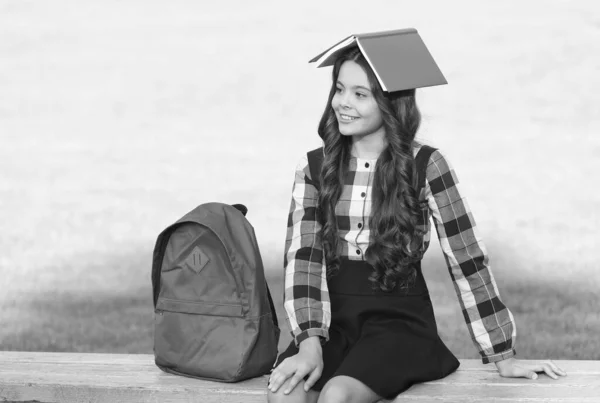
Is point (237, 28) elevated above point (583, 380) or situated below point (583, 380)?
above

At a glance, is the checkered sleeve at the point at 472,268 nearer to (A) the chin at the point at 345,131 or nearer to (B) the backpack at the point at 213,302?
(A) the chin at the point at 345,131

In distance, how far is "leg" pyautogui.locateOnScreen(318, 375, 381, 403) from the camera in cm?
231

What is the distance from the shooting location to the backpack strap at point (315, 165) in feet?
8.64

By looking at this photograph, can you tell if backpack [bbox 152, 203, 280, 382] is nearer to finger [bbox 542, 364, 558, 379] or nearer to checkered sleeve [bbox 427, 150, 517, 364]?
checkered sleeve [bbox 427, 150, 517, 364]

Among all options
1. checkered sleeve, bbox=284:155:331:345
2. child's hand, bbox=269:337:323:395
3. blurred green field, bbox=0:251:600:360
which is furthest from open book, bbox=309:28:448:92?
blurred green field, bbox=0:251:600:360

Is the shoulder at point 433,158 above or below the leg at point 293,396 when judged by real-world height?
above

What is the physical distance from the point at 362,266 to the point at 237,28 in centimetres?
341

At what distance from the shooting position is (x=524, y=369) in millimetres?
2561

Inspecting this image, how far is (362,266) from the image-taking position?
2559mm

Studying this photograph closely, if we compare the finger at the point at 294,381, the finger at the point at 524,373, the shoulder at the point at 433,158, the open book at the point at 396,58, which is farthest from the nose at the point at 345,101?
the finger at the point at 524,373

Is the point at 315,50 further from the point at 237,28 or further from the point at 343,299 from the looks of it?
the point at 343,299

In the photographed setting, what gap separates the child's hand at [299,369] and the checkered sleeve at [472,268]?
0.42 m

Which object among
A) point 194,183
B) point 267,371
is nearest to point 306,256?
point 267,371

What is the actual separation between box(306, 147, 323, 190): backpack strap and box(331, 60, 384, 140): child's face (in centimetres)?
13
